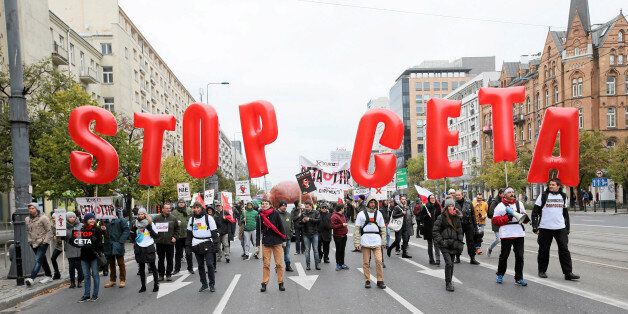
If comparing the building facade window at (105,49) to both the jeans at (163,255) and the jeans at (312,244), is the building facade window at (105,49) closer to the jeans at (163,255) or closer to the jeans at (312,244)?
the jeans at (312,244)

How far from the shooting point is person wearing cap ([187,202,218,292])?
10734 millimetres

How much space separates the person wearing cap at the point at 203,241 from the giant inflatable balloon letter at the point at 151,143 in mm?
3019

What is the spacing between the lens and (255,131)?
44.6ft

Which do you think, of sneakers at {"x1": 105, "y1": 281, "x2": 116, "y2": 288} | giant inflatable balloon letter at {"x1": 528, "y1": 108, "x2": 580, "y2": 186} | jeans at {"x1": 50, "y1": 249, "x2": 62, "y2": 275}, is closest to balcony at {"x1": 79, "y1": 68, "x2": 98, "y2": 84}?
jeans at {"x1": 50, "y1": 249, "x2": 62, "y2": 275}

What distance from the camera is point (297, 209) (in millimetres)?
15625

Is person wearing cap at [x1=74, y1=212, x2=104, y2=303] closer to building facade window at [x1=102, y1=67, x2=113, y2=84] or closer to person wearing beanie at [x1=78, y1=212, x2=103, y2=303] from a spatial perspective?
person wearing beanie at [x1=78, y1=212, x2=103, y2=303]

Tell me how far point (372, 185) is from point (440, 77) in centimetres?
11561

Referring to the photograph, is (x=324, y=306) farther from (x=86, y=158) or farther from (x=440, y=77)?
(x=440, y=77)

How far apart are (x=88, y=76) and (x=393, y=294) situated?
44501 mm

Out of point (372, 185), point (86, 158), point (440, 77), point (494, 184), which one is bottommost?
point (494, 184)

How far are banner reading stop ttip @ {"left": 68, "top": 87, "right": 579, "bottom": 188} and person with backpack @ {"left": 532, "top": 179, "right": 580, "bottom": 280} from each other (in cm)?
194

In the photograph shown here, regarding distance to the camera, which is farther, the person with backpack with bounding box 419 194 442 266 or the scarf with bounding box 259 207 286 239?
the person with backpack with bounding box 419 194 442 266

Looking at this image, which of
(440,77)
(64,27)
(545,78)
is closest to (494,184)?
(545,78)

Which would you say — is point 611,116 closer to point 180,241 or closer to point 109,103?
point 109,103
